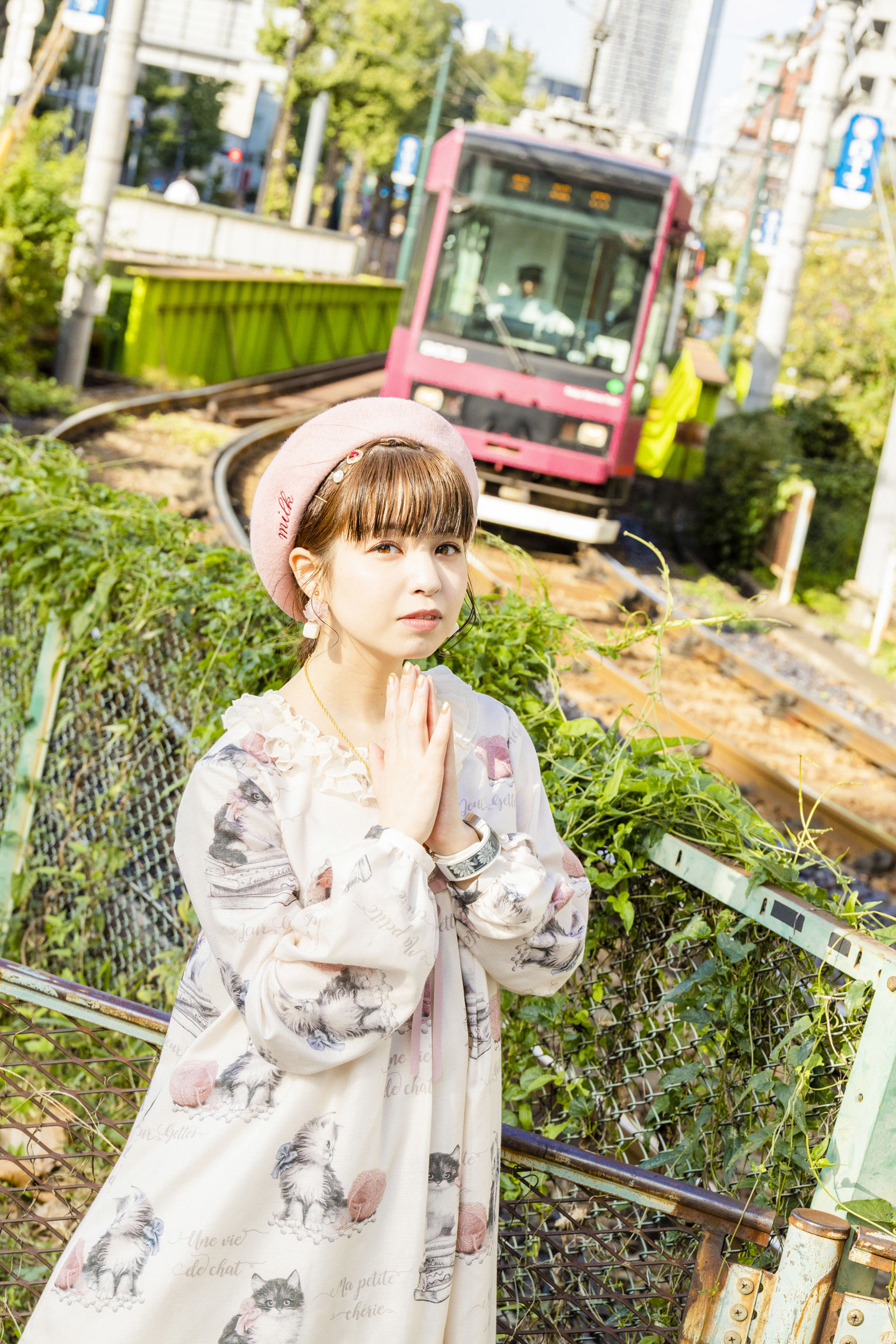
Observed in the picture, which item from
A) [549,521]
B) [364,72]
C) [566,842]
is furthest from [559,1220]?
[364,72]

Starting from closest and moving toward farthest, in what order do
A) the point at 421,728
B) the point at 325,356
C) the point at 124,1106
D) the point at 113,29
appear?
the point at 421,728 < the point at 124,1106 < the point at 113,29 < the point at 325,356

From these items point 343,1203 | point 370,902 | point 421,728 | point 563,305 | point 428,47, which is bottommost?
point 343,1203

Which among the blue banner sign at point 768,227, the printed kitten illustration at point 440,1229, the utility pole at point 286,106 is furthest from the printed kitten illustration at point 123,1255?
the utility pole at point 286,106

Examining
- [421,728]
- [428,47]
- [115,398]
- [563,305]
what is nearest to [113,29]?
[115,398]

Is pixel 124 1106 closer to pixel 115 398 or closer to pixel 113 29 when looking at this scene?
pixel 115 398

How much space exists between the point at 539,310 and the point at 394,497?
1117 cm

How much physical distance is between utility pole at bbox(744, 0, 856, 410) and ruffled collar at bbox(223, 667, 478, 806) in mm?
14828

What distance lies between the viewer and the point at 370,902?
5.23ft

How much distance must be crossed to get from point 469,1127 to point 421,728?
1.73ft

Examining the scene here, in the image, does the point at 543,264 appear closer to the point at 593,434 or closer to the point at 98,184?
the point at 593,434

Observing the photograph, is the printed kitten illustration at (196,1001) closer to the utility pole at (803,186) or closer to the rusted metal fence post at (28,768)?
the rusted metal fence post at (28,768)

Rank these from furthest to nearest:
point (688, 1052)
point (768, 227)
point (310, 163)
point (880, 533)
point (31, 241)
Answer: point (310, 163) → point (768, 227) → point (31, 241) → point (880, 533) → point (688, 1052)

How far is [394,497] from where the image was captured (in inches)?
69.9

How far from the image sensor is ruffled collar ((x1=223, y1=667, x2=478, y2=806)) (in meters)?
1.81
